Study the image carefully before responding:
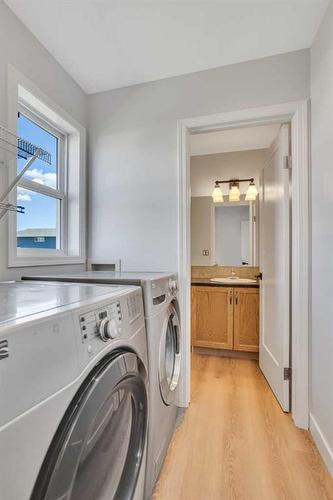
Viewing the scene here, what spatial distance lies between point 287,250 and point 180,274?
0.77 metres

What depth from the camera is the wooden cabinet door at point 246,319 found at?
8.80ft

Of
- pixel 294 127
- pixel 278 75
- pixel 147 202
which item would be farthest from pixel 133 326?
pixel 278 75

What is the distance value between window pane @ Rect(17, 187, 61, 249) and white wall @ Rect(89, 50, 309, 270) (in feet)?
0.96

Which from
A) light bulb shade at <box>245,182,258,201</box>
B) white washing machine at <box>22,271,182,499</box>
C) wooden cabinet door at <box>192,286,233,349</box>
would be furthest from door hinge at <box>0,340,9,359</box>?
light bulb shade at <box>245,182,258,201</box>

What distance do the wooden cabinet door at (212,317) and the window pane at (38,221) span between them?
5.25ft

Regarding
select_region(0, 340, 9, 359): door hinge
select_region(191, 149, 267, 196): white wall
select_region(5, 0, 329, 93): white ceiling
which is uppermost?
select_region(5, 0, 329, 93): white ceiling

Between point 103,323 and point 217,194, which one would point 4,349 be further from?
point 217,194

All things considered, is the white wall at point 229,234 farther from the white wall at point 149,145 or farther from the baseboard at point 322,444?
the baseboard at point 322,444

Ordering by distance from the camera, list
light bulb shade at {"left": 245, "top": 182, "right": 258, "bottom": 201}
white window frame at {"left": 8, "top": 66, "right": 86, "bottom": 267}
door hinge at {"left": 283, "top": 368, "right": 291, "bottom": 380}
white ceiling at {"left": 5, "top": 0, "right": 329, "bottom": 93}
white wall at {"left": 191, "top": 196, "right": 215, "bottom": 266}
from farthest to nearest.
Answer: white wall at {"left": 191, "top": 196, "right": 215, "bottom": 266}
light bulb shade at {"left": 245, "top": 182, "right": 258, "bottom": 201}
door hinge at {"left": 283, "top": 368, "right": 291, "bottom": 380}
white window frame at {"left": 8, "top": 66, "right": 86, "bottom": 267}
white ceiling at {"left": 5, "top": 0, "right": 329, "bottom": 93}

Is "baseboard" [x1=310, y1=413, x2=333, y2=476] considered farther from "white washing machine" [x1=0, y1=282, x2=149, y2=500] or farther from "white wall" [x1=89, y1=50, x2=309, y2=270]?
"white wall" [x1=89, y1=50, x2=309, y2=270]

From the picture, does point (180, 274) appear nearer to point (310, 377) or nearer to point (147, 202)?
point (147, 202)

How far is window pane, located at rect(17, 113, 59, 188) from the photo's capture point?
1696 millimetres

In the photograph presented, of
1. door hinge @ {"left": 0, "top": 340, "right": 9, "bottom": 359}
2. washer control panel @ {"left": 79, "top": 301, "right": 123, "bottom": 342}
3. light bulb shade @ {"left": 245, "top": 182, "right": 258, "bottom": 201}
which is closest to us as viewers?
door hinge @ {"left": 0, "top": 340, "right": 9, "bottom": 359}

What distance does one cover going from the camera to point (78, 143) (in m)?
2.09
